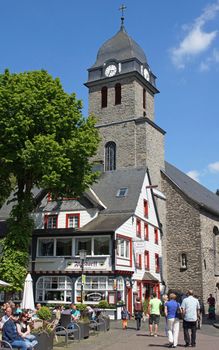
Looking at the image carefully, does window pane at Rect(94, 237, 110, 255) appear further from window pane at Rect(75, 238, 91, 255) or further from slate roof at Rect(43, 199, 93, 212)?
slate roof at Rect(43, 199, 93, 212)

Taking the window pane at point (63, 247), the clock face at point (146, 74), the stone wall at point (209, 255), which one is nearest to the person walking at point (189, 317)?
the window pane at point (63, 247)

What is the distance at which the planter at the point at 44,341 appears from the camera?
12070 mm

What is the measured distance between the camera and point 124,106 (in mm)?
43719

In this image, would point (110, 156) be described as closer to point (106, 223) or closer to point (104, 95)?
point (104, 95)

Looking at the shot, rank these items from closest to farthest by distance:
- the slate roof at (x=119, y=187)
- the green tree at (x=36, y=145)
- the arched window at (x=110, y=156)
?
1. the green tree at (x=36, y=145)
2. the slate roof at (x=119, y=187)
3. the arched window at (x=110, y=156)

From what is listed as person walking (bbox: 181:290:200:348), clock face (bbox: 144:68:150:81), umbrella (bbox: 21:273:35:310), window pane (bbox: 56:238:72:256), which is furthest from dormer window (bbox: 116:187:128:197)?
person walking (bbox: 181:290:200:348)

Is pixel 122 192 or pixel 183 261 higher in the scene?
pixel 122 192

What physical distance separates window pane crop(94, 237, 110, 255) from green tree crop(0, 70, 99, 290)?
3.82 metres

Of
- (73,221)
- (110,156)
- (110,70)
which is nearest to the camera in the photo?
(73,221)

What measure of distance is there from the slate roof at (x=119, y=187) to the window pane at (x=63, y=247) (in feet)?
11.6

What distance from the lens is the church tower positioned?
137 ft

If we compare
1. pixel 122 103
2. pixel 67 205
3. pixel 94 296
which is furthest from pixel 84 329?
pixel 122 103

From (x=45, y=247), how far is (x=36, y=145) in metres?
10.2

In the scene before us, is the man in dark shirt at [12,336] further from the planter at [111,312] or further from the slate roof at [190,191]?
the slate roof at [190,191]
